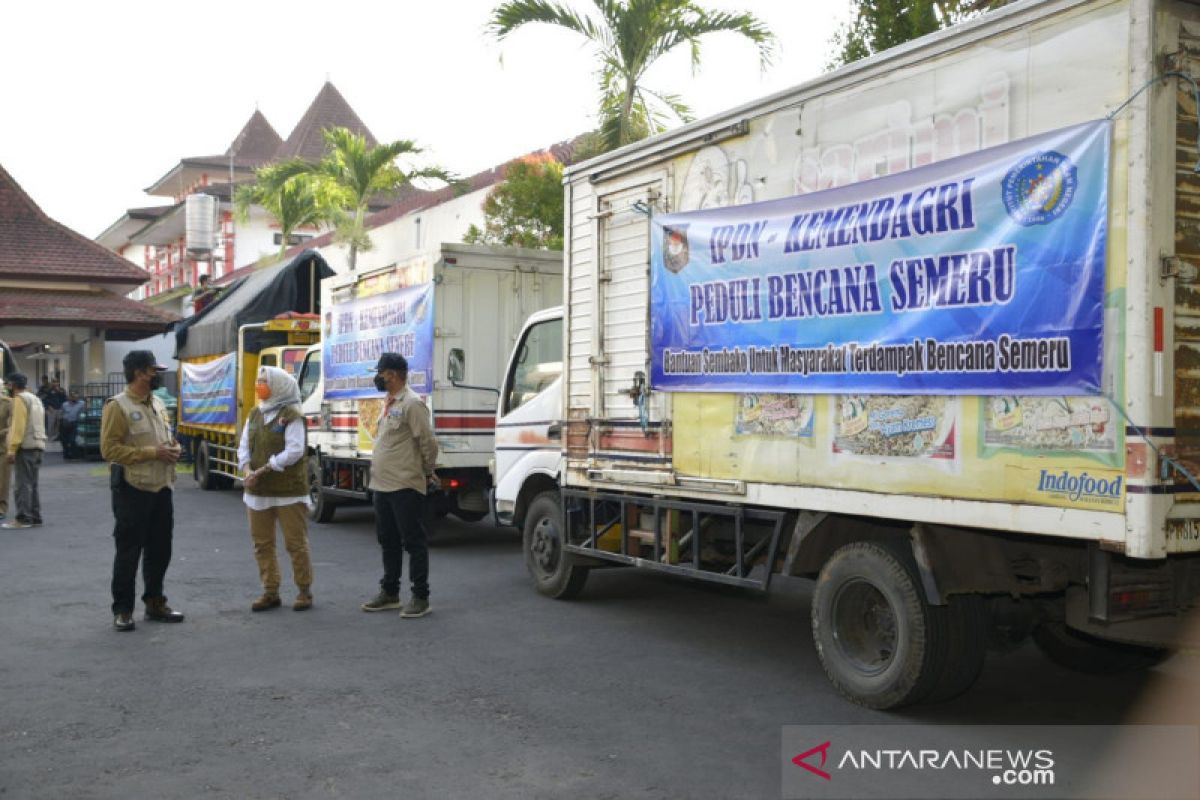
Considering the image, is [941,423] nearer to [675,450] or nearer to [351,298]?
[675,450]

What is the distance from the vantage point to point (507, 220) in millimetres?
18531

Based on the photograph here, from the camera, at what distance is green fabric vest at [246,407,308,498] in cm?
827

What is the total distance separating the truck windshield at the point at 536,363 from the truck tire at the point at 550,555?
88 centimetres

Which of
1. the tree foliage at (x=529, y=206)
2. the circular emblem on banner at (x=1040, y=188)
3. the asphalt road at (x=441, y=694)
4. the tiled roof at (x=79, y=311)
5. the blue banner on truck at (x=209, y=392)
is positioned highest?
the tree foliage at (x=529, y=206)

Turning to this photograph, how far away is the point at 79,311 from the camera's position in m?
29.0

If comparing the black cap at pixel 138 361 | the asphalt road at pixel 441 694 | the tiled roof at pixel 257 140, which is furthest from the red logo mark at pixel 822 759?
the tiled roof at pixel 257 140

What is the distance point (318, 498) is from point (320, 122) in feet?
154

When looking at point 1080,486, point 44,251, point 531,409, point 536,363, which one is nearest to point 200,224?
point 44,251

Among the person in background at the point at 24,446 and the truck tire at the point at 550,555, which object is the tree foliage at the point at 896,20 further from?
the person in background at the point at 24,446

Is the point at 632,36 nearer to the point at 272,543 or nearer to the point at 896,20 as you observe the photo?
the point at 896,20

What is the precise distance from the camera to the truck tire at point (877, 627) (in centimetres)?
533

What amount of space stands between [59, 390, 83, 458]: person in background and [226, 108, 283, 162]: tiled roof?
3492cm

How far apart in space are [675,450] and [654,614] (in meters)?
1.72

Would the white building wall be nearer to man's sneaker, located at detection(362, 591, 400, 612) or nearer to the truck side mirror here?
the truck side mirror
